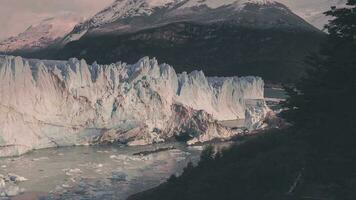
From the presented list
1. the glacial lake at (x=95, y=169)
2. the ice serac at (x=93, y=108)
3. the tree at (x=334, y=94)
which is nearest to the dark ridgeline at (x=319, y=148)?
the tree at (x=334, y=94)

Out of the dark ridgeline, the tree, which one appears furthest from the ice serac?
the tree

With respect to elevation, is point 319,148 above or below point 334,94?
below

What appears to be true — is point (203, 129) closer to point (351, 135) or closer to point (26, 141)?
point (26, 141)

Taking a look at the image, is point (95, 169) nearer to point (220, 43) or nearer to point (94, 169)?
point (94, 169)

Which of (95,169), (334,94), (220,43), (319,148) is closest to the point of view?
(334,94)

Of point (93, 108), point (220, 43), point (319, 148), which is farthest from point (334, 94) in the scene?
point (220, 43)

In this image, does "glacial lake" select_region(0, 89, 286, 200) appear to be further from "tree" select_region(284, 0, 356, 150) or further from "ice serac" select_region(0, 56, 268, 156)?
"tree" select_region(284, 0, 356, 150)
